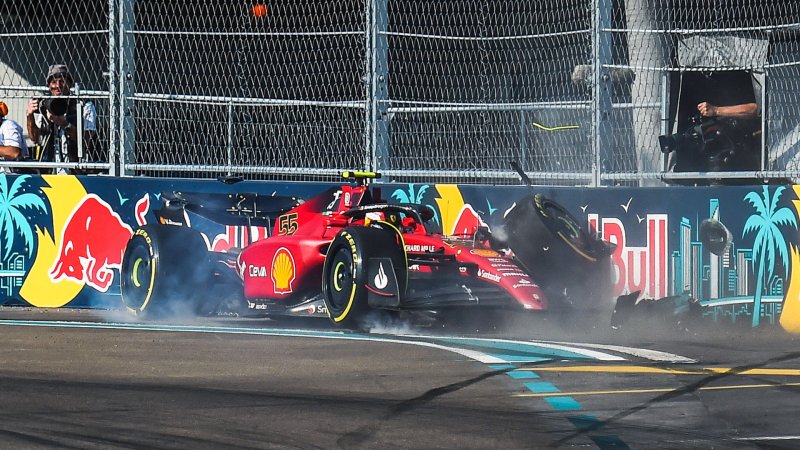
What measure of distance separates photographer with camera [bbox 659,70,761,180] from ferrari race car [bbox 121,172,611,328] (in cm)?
140

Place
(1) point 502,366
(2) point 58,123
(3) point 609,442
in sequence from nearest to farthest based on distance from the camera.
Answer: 1. (3) point 609,442
2. (1) point 502,366
3. (2) point 58,123

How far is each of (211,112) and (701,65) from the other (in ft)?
17.4

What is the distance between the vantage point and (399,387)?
666 cm

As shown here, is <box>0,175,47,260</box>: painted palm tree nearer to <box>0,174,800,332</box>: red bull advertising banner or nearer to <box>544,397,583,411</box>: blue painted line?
<box>0,174,800,332</box>: red bull advertising banner

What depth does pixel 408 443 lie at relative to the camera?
5223 millimetres

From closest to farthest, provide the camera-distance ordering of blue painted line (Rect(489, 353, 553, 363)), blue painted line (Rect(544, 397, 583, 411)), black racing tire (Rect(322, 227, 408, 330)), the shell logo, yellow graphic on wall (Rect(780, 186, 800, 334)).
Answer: blue painted line (Rect(544, 397, 583, 411)) < blue painted line (Rect(489, 353, 553, 363)) < black racing tire (Rect(322, 227, 408, 330)) < the shell logo < yellow graphic on wall (Rect(780, 186, 800, 334))

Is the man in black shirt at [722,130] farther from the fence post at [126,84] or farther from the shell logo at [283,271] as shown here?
the fence post at [126,84]

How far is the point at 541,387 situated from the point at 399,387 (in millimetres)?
702

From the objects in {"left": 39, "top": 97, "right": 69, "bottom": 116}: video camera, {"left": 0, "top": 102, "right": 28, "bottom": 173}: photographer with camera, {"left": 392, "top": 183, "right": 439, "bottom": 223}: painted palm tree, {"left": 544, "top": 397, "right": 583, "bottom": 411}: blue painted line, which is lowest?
{"left": 544, "top": 397, "right": 583, "bottom": 411}: blue painted line

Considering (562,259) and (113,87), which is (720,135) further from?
(113,87)

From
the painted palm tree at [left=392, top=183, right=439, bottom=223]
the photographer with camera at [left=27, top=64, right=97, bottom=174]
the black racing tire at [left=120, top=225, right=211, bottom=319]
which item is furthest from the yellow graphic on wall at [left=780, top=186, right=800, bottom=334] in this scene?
the photographer with camera at [left=27, top=64, right=97, bottom=174]

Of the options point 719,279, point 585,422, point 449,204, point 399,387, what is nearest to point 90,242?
point 449,204

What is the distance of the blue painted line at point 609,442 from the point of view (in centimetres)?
514

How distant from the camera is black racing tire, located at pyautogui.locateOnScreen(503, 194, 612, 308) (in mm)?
9531
